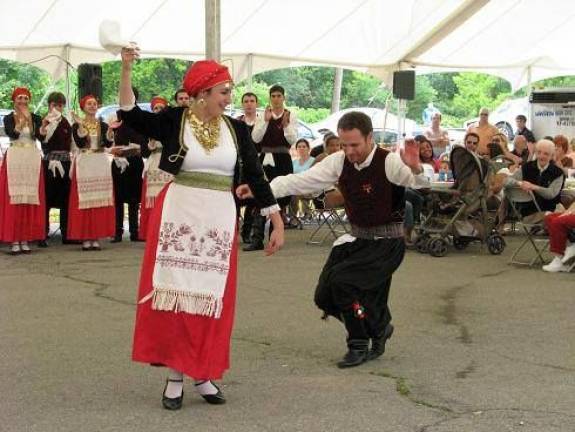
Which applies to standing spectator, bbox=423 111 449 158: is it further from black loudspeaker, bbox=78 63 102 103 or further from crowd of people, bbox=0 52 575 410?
crowd of people, bbox=0 52 575 410

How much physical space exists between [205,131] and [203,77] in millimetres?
265

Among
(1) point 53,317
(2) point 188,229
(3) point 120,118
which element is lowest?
(1) point 53,317

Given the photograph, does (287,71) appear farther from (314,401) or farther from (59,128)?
(314,401)

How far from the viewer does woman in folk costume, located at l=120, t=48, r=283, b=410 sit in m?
5.05

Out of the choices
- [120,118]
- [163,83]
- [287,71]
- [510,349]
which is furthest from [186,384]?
[287,71]

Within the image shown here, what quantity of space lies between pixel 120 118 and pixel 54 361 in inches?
69.9

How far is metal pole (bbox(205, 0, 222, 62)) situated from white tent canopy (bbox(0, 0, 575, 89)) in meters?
2.86

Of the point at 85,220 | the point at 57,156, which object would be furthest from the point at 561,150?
the point at 57,156

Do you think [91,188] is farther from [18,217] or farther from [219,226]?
[219,226]

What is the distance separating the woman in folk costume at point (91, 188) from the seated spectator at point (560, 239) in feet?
16.3

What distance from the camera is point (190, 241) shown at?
5.09 metres

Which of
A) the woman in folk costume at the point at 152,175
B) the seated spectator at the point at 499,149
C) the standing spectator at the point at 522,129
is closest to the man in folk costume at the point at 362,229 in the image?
the woman in folk costume at the point at 152,175

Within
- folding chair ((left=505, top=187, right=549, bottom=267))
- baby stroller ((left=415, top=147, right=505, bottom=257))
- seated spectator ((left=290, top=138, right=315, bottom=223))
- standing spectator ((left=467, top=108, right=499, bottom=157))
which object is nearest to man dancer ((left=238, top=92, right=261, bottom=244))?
baby stroller ((left=415, top=147, right=505, bottom=257))

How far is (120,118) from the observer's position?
5191 mm
